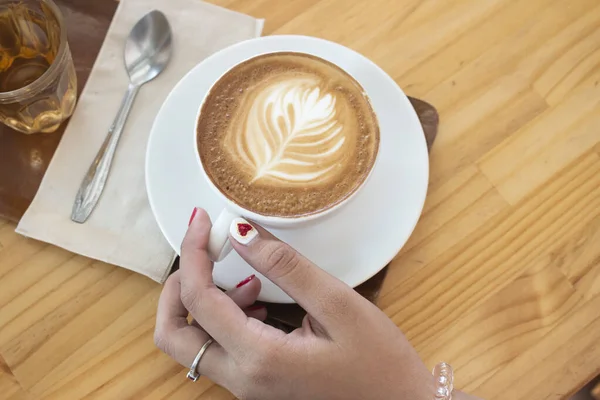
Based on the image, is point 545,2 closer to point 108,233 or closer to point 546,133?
point 546,133

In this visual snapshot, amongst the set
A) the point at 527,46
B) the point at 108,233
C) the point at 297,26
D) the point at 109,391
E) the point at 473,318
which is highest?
the point at 527,46

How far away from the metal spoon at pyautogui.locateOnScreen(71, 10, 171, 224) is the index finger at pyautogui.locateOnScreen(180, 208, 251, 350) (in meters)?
0.23

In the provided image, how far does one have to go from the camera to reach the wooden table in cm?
75

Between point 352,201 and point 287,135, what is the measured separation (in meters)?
0.13

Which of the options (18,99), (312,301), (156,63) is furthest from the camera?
(156,63)

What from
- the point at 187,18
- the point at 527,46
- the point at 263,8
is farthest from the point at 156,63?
the point at 527,46

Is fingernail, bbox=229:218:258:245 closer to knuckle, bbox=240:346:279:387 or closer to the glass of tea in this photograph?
knuckle, bbox=240:346:279:387

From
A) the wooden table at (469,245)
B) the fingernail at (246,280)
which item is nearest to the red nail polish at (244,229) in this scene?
the fingernail at (246,280)

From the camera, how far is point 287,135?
0.70 m

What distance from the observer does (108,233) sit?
771 mm

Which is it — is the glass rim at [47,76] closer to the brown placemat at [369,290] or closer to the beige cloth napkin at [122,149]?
the beige cloth napkin at [122,149]

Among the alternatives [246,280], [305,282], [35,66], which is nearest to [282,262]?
[305,282]

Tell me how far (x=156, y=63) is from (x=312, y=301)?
0.45 metres

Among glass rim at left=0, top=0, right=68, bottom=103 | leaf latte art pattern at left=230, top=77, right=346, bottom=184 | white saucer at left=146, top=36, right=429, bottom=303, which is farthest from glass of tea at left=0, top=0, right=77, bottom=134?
leaf latte art pattern at left=230, top=77, right=346, bottom=184
